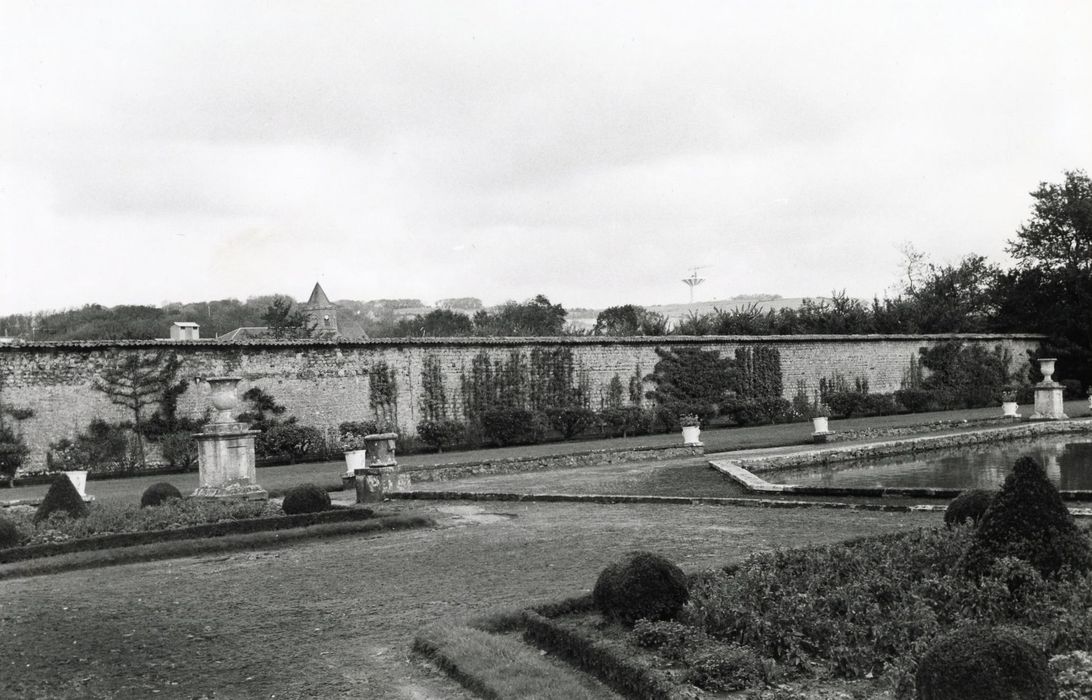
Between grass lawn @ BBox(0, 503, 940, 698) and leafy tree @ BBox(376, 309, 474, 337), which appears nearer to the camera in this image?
grass lawn @ BBox(0, 503, 940, 698)

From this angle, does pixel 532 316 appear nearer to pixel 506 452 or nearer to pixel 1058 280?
pixel 1058 280

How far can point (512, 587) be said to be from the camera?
8.05m

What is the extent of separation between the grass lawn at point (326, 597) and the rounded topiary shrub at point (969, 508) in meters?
1.44

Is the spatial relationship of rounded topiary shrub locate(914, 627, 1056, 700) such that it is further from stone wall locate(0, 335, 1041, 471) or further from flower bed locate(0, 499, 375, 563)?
stone wall locate(0, 335, 1041, 471)

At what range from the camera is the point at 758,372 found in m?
31.5

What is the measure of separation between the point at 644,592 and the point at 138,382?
1843 cm

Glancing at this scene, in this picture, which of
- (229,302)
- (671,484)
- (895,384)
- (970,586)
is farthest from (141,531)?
(229,302)

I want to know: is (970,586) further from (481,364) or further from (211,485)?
(481,364)

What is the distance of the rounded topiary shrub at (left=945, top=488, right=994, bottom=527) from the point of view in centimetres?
857

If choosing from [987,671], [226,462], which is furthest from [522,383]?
[987,671]

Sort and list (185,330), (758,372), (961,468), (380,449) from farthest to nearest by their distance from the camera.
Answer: (758,372) → (185,330) → (961,468) → (380,449)

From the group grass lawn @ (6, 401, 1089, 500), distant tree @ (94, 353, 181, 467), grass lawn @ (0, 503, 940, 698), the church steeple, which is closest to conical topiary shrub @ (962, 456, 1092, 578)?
grass lawn @ (0, 503, 940, 698)

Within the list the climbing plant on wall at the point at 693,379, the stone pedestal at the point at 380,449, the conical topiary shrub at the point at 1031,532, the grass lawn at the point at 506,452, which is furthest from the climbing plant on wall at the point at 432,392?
the conical topiary shrub at the point at 1031,532

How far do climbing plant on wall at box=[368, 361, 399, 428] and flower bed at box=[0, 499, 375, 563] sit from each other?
1133cm
